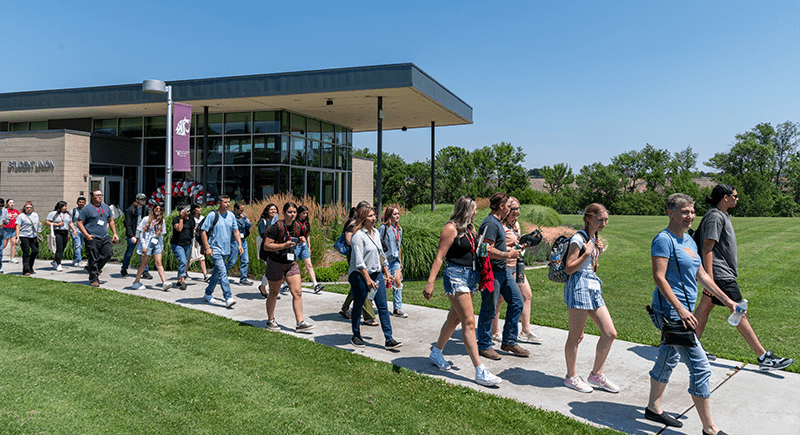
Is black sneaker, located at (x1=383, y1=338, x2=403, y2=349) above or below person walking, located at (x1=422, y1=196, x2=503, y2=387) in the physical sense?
below

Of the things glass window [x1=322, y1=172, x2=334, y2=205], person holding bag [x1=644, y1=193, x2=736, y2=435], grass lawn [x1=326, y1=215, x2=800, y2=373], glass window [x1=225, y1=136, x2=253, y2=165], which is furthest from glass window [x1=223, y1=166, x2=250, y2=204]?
person holding bag [x1=644, y1=193, x2=736, y2=435]

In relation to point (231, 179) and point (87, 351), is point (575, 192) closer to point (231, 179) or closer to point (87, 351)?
point (231, 179)

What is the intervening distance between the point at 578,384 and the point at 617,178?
68.6m

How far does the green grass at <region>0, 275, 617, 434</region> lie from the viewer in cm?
415

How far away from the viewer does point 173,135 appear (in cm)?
1622

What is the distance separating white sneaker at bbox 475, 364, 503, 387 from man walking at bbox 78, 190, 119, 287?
25.9 feet

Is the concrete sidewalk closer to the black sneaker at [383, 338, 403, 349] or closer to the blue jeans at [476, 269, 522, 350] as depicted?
the black sneaker at [383, 338, 403, 349]

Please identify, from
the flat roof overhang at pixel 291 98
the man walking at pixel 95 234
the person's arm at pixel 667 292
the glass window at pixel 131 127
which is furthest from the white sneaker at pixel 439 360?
the glass window at pixel 131 127

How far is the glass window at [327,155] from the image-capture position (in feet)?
81.1

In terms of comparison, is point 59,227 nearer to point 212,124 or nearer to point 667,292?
point 212,124

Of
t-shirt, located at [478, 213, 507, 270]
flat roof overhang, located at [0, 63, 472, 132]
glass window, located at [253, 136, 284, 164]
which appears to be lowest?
t-shirt, located at [478, 213, 507, 270]

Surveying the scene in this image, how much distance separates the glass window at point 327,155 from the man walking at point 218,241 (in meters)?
15.5

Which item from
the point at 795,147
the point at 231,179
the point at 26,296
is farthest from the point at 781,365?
the point at 795,147

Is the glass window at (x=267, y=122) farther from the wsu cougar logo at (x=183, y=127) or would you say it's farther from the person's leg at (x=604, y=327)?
the person's leg at (x=604, y=327)
